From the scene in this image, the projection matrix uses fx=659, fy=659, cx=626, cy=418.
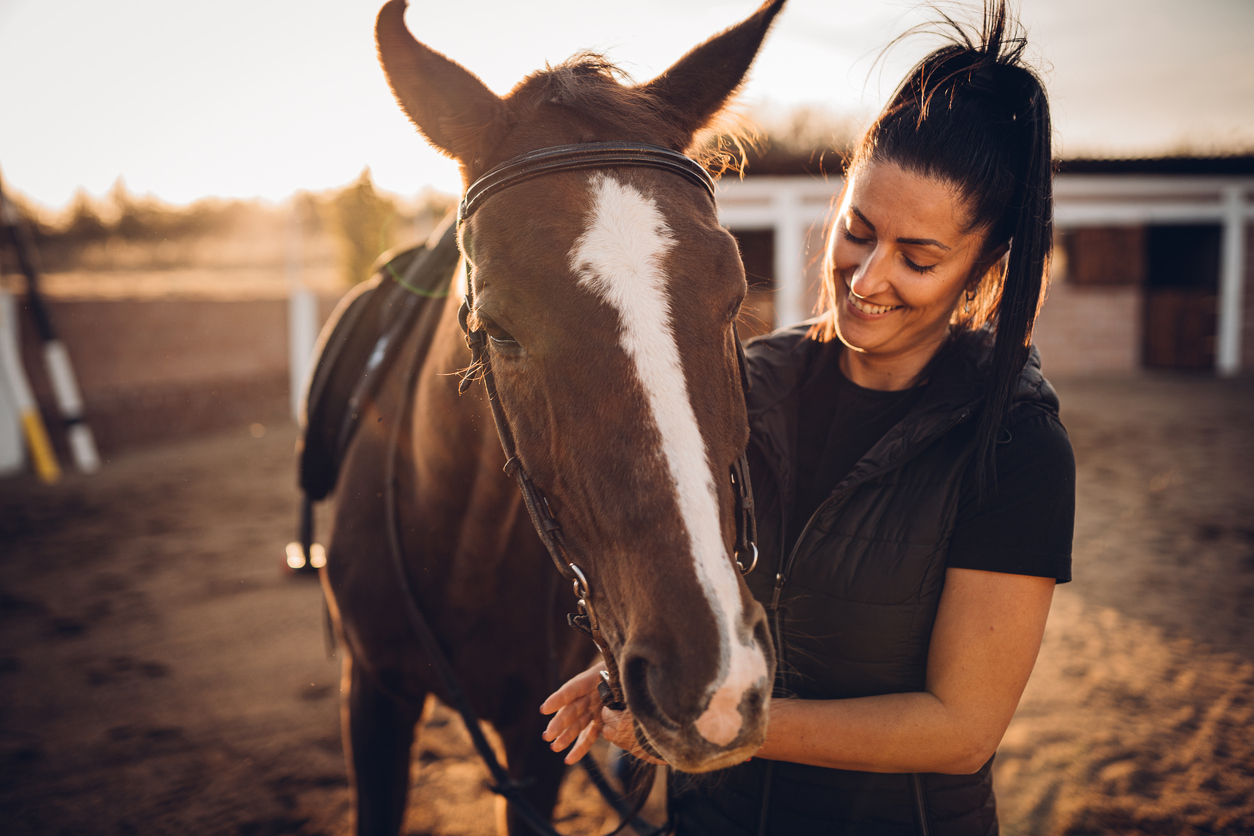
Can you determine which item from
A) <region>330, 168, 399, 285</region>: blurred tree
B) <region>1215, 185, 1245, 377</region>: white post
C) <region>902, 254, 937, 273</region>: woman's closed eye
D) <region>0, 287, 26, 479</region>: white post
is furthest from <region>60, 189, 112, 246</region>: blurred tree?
<region>1215, 185, 1245, 377</region>: white post

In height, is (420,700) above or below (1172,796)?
above

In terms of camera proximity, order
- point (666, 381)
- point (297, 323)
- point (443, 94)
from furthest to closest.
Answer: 1. point (297, 323)
2. point (443, 94)
3. point (666, 381)

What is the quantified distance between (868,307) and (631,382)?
0.64m

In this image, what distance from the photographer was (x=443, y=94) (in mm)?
1347

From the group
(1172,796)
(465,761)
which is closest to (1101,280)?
(1172,796)

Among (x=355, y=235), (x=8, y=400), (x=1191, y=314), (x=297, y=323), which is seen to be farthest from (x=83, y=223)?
(x=1191, y=314)

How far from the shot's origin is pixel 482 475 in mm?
1612

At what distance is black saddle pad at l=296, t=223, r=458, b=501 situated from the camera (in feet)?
6.79

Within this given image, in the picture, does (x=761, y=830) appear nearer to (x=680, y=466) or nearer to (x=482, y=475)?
(x=680, y=466)

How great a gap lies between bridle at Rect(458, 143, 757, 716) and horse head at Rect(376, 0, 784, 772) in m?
0.01

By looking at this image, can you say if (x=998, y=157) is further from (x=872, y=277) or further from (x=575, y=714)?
(x=575, y=714)

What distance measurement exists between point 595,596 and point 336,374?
171 centimetres

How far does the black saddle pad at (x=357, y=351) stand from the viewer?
81.4 inches

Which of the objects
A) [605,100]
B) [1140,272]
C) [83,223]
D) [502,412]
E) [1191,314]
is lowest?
[1191,314]
